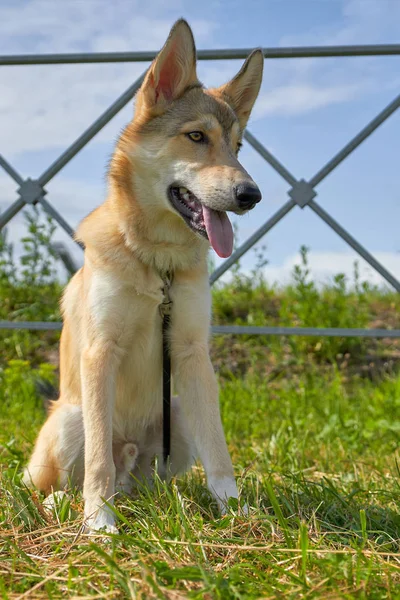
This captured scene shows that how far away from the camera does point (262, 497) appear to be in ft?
8.73

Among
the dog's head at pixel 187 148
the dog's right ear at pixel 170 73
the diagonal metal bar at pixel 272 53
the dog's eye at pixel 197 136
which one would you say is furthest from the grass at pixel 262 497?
the diagonal metal bar at pixel 272 53

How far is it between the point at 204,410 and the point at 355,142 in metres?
2.83

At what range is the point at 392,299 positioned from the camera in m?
6.78

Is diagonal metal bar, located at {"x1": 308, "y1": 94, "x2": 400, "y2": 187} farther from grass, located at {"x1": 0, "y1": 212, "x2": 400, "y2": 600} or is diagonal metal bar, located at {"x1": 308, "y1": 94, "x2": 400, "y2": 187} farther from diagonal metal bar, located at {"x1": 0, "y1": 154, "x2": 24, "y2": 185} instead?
diagonal metal bar, located at {"x1": 0, "y1": 154, "x2": 24, "y2": 185}

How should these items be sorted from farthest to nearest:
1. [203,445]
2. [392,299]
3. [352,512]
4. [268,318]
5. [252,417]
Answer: [392,299]
[268,318]
[252,417]
[203,445]
[352,512]

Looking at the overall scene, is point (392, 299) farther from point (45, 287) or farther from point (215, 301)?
point (45, 287)

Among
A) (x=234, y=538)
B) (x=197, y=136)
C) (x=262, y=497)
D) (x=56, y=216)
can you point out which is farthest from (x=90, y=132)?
(x=234, y=538)

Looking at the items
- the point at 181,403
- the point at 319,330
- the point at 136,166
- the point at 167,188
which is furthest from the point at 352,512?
the point at 319,330

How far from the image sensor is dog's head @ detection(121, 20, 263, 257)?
8.34 feet

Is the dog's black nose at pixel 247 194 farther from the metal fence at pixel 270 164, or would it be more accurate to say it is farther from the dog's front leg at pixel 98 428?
the metal fence at pixel 270 164

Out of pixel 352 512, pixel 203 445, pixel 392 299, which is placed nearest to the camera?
pixel 352 512

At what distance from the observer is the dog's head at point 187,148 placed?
→ 2541 millimetres

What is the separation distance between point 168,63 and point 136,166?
1.52 ft

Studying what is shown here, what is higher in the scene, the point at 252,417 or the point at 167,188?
the point at 167,188
